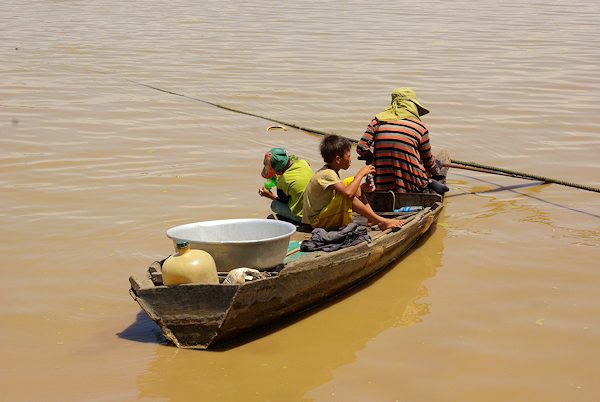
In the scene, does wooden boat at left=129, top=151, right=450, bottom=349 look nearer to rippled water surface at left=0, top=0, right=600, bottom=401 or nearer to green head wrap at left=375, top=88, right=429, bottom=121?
rippled water surface at left=0, top=0, right=600, bottom=401

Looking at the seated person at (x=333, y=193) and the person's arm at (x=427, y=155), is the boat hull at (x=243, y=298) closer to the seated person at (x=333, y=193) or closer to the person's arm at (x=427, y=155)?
the seated person at (x=333, y=193)

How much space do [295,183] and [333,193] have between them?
497mm

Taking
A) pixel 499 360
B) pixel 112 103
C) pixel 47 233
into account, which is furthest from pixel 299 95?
pixel 499 360

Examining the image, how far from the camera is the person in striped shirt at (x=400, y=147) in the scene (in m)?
6.72

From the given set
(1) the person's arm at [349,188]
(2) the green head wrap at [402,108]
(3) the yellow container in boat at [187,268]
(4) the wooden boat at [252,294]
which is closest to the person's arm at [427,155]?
(2) the green head wrap at [402,108]

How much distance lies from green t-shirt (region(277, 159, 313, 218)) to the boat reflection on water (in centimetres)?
77

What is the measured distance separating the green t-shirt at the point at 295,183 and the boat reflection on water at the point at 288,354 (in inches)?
30.3

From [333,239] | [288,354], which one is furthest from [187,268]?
[333,239]

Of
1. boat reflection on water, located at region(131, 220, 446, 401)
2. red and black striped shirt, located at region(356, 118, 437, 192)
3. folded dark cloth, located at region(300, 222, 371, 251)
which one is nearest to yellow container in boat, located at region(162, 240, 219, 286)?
boat reflection on water, located at region(131, 220, 446, 401)

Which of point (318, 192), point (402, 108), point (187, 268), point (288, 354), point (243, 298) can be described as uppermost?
point (402, 108)

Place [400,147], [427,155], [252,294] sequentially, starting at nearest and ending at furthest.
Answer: [252,294] → [400,147] → [427,155]

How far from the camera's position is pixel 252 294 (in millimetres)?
4633

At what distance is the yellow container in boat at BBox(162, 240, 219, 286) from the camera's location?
4.54 m

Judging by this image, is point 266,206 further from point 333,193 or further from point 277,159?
point 333,193
